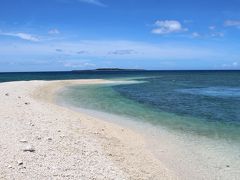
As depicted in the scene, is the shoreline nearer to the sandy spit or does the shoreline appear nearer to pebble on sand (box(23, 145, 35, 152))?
the sandy spit

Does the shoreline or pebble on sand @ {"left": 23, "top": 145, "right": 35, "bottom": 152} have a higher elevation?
pebble on sand @ {"left": 23, "top": 145, "right": 35, "bottom": 152}

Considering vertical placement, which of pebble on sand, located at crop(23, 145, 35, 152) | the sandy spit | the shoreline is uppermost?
pebble on sand, located at crop(23, 145, 35, 152)

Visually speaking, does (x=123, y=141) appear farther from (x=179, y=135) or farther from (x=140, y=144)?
(x=179, y=135)

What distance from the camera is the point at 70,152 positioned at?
10.7 meters

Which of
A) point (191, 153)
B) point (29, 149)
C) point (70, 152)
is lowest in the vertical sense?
point (191, 153)

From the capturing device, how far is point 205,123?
18859 mm

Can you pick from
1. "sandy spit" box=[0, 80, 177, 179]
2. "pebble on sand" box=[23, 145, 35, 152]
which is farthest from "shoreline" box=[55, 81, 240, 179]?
"pebble on sand" box=[23, 145, 35, 152]

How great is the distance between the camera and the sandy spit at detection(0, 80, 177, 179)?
8.72m

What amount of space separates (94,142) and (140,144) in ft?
7.25

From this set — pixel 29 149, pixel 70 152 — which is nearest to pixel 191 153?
pixel 70 152

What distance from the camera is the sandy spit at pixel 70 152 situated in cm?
872

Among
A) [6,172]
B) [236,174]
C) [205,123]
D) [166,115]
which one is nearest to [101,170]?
[6,172]

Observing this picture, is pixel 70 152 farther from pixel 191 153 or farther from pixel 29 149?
pixel 191 153

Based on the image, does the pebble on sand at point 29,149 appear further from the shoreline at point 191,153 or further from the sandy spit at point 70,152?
the shoreline at point 191,153
